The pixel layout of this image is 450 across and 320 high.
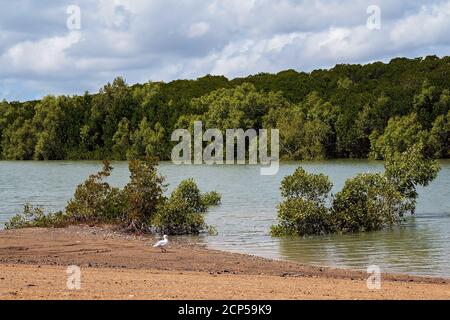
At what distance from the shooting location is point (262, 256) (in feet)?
74.4

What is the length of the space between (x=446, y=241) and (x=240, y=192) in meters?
23.1

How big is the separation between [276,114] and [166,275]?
87726 millimetres

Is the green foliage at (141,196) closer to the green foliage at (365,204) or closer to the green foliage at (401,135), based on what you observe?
the green foliage at (365,204)

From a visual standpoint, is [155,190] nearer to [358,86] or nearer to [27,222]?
[27,222]

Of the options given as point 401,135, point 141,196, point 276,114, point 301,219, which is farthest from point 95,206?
point 276,114

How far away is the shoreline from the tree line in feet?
222

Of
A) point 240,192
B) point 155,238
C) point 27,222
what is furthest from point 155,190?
point 240,192

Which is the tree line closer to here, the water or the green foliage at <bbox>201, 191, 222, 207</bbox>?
the water

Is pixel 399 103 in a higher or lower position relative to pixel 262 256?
higher

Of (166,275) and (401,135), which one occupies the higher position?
(401,135)

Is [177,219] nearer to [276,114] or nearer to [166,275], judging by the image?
[166,275]

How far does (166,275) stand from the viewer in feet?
52.6

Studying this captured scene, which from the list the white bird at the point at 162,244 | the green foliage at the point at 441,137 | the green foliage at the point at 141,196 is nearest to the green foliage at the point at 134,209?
the green foliage at the point at 141,196

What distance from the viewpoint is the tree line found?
94500 millimetres
